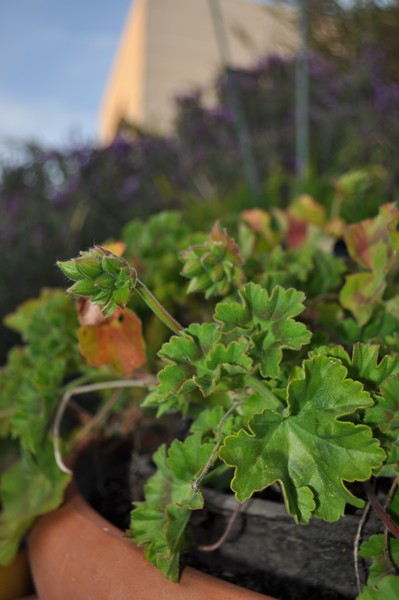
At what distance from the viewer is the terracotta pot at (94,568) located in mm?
421

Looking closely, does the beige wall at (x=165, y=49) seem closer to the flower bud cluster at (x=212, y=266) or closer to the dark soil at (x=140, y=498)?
the dark soil at (x=140, y=498)

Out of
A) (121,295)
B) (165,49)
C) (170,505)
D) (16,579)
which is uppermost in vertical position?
(121,295)

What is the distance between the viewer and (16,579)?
23.8 inches

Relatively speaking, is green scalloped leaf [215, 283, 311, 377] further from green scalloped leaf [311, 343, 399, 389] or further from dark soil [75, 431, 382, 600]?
dark soil [75, 431, 382, 600]

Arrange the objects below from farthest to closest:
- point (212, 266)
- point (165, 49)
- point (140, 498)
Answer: point (165, 49), point (140, 498), point (212, 266)

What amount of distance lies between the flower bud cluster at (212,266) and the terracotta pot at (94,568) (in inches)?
7.8

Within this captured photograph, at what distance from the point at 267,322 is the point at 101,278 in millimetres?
127

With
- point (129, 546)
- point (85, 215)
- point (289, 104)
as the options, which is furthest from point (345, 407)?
point (289, 104)

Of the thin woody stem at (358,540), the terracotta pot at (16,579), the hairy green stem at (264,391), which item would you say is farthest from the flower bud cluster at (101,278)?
the terracotta pot at (16,579)

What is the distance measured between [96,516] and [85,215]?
0.82 m

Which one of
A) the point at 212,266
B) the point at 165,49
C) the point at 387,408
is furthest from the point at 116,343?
the point at 165,49

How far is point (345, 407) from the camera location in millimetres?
396

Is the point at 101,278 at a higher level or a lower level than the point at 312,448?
higher

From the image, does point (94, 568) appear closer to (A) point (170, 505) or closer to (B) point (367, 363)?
(A) point (170, 505)
